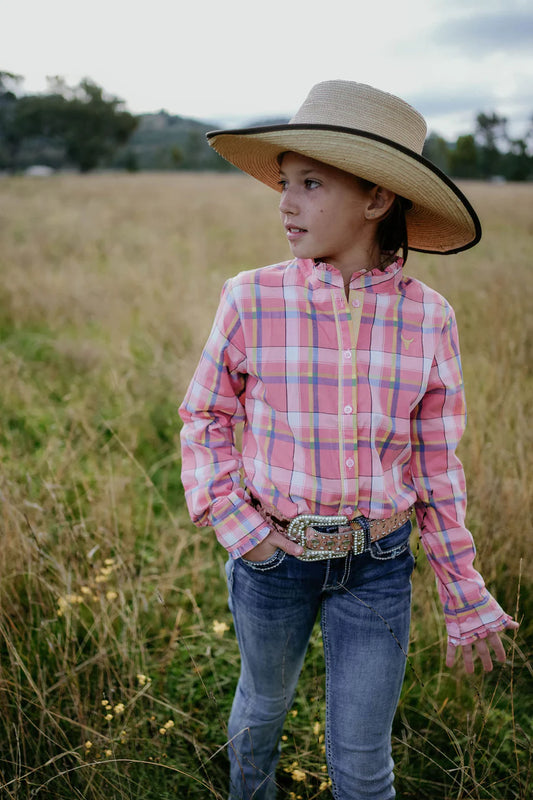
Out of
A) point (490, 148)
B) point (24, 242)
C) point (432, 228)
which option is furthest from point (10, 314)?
point (490, 148)

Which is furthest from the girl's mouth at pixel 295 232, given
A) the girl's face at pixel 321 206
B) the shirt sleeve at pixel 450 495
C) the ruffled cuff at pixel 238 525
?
the ruffled cuff at pixel 238 525

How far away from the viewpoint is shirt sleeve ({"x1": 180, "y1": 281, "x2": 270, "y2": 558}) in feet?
4.52

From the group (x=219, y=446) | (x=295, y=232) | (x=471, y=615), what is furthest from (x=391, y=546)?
(x=295, y=232)

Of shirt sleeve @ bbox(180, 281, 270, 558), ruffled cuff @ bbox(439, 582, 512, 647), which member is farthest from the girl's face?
ruffled cuff @ bbox(439, 582, 512, 647)

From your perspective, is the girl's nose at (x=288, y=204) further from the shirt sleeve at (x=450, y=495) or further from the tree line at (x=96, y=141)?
the tree line at (x=96, y=141)

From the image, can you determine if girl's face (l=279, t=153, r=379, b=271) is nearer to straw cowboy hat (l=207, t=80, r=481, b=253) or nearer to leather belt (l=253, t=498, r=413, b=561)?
straw cowboy hat (l=207, t=80, r=481, b=253)

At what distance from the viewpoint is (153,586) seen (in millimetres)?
2439

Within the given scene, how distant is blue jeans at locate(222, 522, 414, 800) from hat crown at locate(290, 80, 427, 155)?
3.12 ft

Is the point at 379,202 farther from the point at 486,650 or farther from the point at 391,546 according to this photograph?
the point at 486,650

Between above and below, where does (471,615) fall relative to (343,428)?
below

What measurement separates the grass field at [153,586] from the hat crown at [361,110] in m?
1.18

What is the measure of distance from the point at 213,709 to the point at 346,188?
176cm

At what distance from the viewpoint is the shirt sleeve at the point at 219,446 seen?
4.52 feet

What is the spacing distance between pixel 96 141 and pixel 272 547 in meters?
56.5
